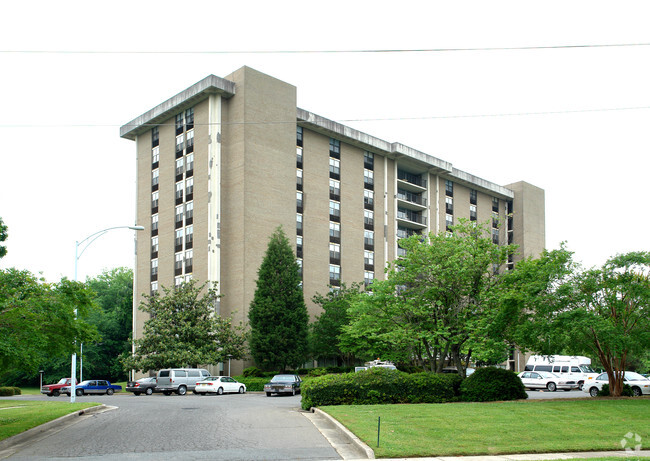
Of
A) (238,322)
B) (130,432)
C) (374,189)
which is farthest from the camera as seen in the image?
(374,189)

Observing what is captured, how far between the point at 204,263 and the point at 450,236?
30.3 meters

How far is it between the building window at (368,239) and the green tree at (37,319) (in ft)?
167

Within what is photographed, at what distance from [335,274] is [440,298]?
34520mm

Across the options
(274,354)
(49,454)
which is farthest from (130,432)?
(274,354)

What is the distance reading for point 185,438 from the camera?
58.6 feet

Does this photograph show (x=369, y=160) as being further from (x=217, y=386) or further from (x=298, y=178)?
(x=217, y=386)

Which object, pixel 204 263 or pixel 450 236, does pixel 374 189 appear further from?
pixel 450 236

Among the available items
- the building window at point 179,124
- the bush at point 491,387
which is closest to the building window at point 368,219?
the building window at point 179,124

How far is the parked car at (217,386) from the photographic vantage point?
4509 cm

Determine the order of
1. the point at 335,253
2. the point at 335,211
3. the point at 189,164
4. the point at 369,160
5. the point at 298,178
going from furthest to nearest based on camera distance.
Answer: the point at 369,160 < the point at 335,211 < the point at 335,253 < the point at 298,178 < the point at 189,164

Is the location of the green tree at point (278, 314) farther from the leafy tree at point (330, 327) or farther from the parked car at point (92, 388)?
the parked car at point (92, 388)

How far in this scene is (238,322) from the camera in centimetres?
5847

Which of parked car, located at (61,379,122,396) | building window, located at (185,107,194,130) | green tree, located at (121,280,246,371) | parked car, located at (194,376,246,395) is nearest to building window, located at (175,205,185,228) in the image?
building window, located at (185,107,194,130)

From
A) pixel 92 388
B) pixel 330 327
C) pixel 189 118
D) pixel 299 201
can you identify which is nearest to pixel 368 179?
pixel 299 201
